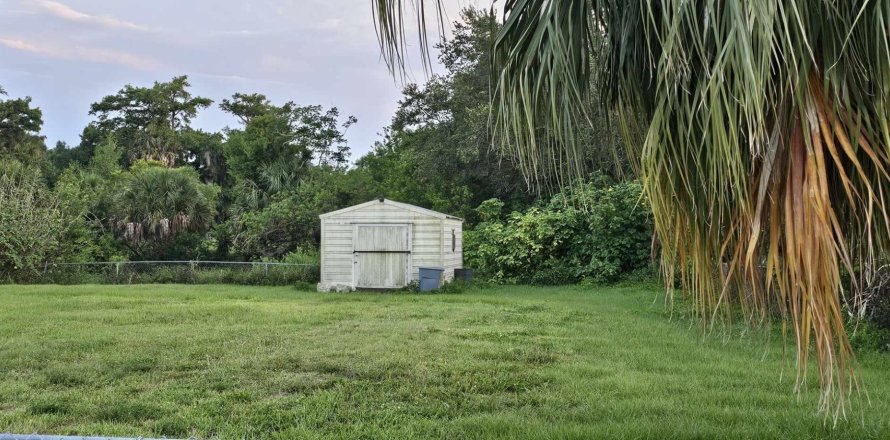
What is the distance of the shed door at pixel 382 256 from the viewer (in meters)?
13.8

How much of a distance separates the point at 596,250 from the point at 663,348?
8.60m

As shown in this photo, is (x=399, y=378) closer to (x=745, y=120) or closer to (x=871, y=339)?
(x=745, y=120)

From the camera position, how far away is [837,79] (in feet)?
4.55

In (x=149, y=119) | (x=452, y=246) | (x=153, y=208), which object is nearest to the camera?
(x=452, y=246)

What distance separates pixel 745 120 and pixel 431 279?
11949 mm

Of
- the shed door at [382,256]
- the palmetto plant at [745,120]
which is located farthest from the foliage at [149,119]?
the palmetto plant at [745,120]

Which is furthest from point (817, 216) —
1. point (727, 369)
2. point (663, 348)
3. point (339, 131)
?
point (339, 131)

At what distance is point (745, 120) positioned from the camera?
1.44 m

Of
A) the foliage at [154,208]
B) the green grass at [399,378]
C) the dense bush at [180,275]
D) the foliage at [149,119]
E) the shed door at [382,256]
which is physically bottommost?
the green grass at [399,378]

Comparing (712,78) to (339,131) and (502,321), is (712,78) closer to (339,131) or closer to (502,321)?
(502,321)

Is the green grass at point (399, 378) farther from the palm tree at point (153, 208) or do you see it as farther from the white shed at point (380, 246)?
the palm tree at point (153, 208)

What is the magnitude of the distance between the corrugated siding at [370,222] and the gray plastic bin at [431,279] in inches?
17.4

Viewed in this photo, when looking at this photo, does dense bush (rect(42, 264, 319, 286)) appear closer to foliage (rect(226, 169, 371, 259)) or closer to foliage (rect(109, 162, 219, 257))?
foliage (rect(109, 162, 219, 257))

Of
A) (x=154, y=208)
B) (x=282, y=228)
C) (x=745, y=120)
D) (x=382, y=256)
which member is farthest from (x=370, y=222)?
(x=745, y=120)
